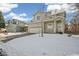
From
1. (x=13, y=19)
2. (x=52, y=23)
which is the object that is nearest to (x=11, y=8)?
(x=13, y=19)

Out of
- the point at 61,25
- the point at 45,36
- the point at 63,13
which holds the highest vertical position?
the point at 63,13

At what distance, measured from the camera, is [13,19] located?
6.48ft

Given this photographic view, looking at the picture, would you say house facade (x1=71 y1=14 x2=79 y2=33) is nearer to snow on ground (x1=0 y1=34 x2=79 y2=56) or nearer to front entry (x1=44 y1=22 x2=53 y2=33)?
snow on ground (x1=0 y1=34 x2=79 y2=56)

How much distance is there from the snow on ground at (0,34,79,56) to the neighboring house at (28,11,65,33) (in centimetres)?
8

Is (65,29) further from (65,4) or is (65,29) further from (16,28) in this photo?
(16,28)

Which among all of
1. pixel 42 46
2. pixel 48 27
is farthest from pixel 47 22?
pixel 42 46

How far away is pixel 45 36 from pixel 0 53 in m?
0.55

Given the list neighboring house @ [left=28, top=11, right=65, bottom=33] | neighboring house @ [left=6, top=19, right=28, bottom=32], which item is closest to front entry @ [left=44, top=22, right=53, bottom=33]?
neighboring house @ [left=28, top=11, right=65, bottom=33]

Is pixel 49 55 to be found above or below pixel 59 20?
below

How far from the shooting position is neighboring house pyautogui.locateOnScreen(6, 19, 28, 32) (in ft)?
6.51

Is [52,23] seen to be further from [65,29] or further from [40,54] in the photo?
[40,54]

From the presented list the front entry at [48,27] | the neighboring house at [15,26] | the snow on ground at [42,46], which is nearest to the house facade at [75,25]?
the snow on ground at [42,46]

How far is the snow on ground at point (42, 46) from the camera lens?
196 cm

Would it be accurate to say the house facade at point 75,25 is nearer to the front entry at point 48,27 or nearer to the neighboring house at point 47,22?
the neighboring house at point 47,22
